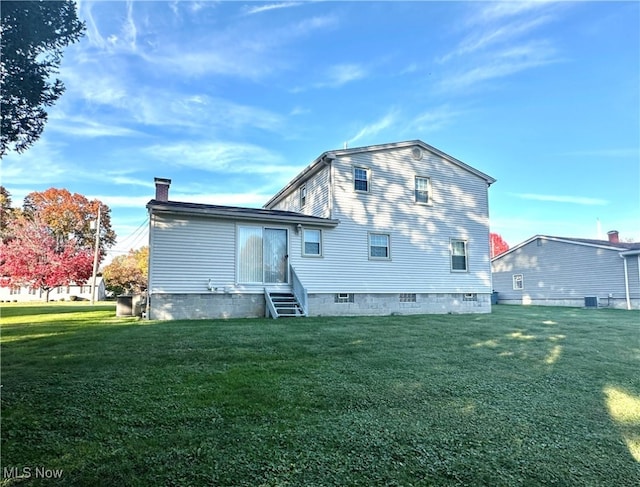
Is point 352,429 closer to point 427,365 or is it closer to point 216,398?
point 216,398

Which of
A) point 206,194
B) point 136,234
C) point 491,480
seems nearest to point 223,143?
point 206,194

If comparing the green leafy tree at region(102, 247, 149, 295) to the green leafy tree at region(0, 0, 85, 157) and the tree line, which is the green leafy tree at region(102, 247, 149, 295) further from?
the green leafy tree at region(0, 0, 85, 157)

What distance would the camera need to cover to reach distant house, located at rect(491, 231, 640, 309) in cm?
1967

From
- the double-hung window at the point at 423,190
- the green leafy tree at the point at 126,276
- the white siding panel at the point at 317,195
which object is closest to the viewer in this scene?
the white siding panel at the point at 317,195

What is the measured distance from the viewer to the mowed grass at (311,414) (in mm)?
2441

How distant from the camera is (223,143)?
73.0 ft

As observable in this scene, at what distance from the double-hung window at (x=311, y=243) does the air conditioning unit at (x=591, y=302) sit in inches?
687

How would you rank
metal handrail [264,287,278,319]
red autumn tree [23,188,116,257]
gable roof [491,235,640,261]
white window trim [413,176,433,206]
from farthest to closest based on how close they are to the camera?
red autumn tree [23,188,116,257] < gable roof [491,235,640,261] < white window trim [413,176,433,206] < metal handrail [264,287,278,319]

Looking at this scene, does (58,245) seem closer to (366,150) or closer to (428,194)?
(366,150)

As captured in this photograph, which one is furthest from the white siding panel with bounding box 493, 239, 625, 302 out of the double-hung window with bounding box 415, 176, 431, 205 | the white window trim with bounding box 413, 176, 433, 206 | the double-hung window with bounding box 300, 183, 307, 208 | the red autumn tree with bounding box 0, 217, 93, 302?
the red autumn tree with bounding box 0, 217, 93, 302

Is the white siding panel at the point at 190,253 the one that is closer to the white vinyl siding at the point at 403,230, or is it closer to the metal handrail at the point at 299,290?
the metal handrail at the point at 299,290

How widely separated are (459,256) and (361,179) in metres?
5.23

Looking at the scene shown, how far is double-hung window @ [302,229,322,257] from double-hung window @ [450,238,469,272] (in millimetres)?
5765

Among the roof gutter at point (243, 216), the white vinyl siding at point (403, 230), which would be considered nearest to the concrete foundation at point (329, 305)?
the white vinyl siding at point (403, 230)
